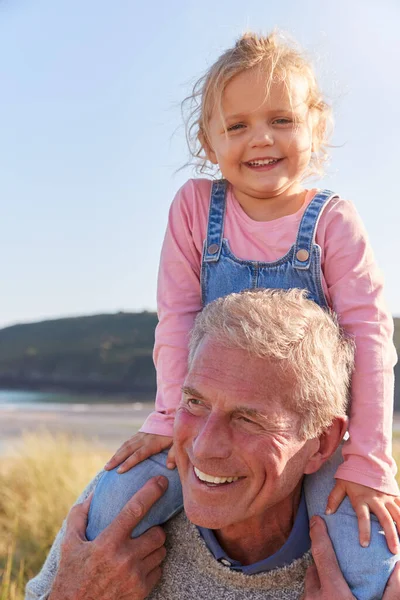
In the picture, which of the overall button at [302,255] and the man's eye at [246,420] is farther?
the overall button at [302,255]

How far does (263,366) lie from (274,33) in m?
1.57

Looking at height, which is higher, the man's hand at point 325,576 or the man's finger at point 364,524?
the man's finger at point 364,524

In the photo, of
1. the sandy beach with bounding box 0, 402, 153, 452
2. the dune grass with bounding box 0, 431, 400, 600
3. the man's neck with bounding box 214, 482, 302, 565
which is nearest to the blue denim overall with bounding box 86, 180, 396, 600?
the man's neck with bounding box 214, 482, 302, 565

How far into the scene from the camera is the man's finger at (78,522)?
2.63 meters

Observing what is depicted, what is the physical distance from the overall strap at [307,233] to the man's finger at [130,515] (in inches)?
38.4

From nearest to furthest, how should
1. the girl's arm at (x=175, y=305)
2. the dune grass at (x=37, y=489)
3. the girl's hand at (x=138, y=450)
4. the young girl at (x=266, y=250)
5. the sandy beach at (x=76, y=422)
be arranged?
the young girl at (x=266, y=250) → the girl's hand at (x=138, y=450) → the girl's arm at (x=175, y=305) → the dune grass at (x=37, y=489) → the sandy beach at (x=76, y=422)

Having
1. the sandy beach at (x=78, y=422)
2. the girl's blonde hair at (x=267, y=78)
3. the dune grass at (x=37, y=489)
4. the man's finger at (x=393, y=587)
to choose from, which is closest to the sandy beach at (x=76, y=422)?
the sandy beach at (x=78, y=422)

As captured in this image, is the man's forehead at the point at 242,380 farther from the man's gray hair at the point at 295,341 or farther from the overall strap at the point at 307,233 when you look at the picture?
the overall strap at the point at 307,233

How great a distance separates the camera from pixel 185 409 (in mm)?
2467

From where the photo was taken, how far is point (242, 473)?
7.72 feet

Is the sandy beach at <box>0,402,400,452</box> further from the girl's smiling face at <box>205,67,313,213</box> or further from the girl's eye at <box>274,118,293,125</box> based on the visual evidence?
the girl's eye at <box>274,118,293,125</box>

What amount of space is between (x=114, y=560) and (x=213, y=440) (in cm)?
57

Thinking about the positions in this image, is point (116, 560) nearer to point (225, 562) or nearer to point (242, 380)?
point (225, 562)

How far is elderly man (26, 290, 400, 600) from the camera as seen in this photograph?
2.36 m
